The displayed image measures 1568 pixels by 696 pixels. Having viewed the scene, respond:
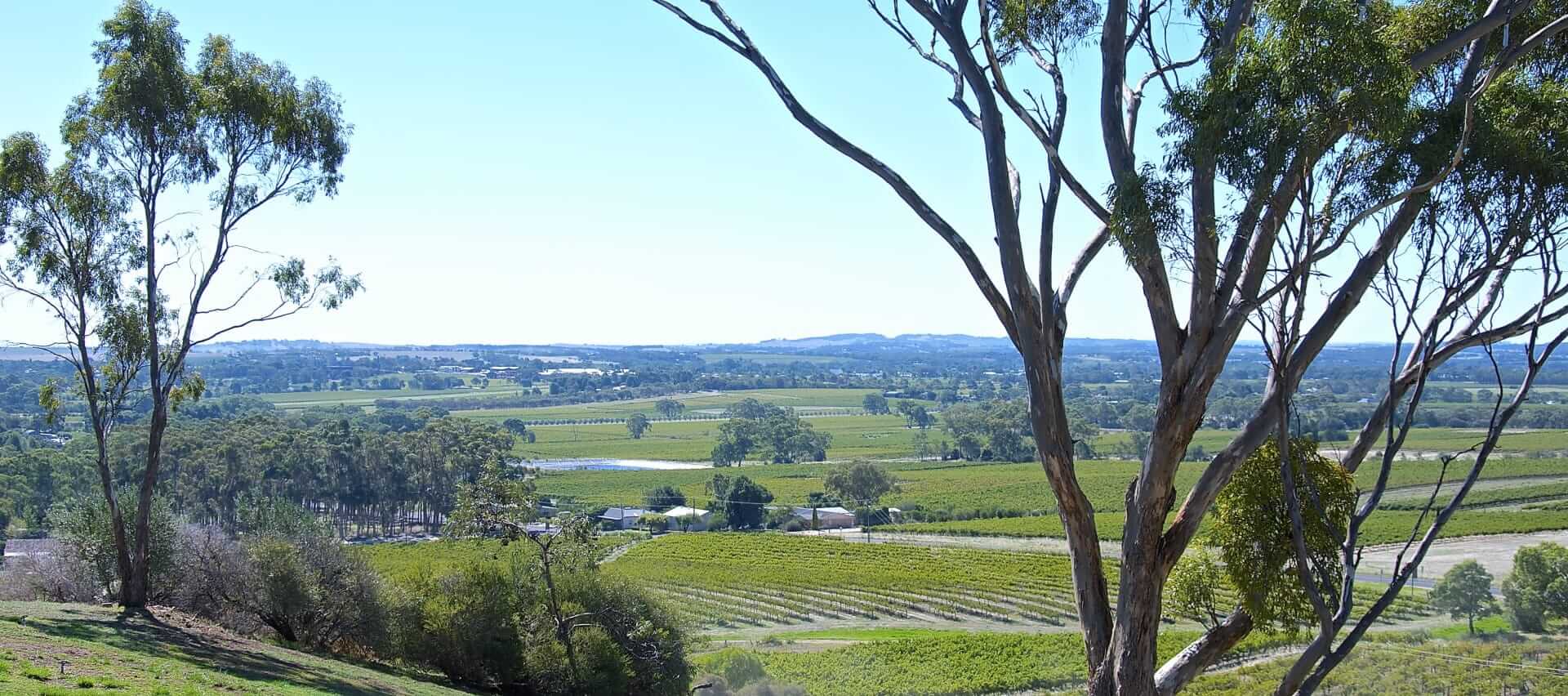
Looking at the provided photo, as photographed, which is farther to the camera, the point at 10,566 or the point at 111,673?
the point at 10,566

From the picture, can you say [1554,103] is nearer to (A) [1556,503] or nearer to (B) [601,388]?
(A) [1556,503]

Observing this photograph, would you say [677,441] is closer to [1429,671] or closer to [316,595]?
[1429,671]

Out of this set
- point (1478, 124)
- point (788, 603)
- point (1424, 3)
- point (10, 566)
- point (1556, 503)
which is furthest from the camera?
point (1556, 503)

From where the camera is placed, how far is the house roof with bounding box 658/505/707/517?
200ft

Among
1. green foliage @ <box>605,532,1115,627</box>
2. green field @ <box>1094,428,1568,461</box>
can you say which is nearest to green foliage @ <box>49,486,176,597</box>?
green foliage @ <box>605,532,1115,627</box>

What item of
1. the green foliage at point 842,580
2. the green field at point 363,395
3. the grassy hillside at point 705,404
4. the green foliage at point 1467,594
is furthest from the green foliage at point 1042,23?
the green field at point 363,395

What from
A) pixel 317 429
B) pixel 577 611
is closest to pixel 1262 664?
pixel 577 611

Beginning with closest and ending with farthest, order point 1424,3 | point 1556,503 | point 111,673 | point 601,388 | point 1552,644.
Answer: point 1424,3 < point 111,673 < point 1552,644 < point 1556,503 < point 601,388

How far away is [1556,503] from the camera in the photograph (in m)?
51.5

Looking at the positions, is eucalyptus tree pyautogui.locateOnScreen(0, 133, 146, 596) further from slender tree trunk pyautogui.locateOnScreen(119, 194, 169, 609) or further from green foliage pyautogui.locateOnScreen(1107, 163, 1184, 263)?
green foliage pyautogui.locateOnScreen(1107, 163, 1184, 263)

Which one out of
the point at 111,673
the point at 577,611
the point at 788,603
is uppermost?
the point at 111,673

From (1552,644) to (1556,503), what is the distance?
3723 cm

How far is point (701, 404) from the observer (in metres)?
167

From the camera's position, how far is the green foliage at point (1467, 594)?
2691cm
